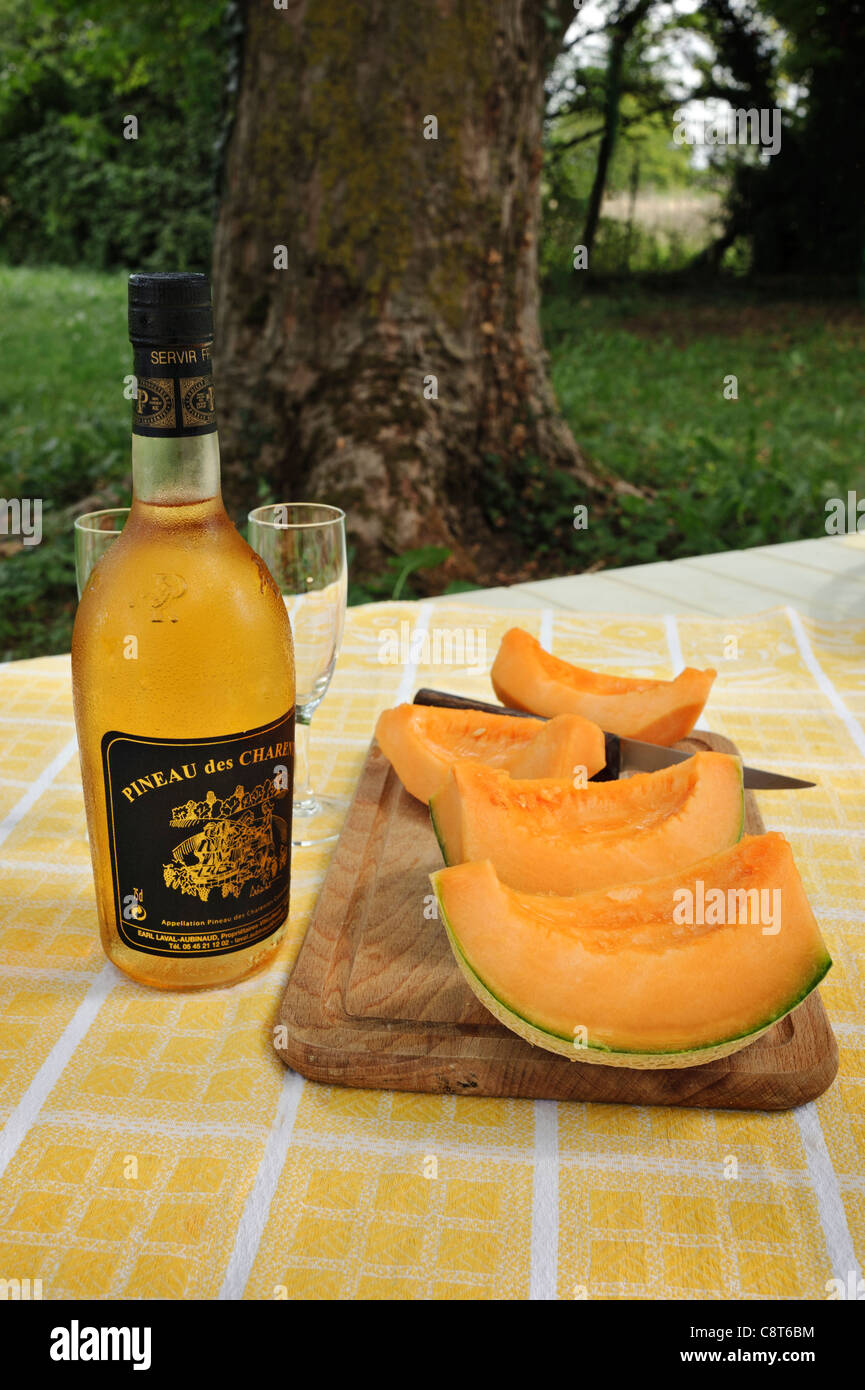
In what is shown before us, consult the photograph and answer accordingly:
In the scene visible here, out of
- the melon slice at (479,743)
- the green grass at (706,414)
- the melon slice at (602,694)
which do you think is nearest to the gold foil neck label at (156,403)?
the melon slice at (479,743)

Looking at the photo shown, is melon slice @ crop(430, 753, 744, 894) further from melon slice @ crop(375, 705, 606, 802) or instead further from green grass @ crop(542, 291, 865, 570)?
green grass @ crop(542, 291, 865, 570)

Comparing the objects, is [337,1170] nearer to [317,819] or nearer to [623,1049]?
[623,1049]

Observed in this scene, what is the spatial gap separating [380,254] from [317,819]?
273 cm

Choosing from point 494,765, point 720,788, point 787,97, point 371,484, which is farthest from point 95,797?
point 787,97

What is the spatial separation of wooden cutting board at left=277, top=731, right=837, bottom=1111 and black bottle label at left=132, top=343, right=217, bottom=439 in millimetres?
470

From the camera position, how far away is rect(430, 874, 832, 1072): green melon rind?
0.81 m

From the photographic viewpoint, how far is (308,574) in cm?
120

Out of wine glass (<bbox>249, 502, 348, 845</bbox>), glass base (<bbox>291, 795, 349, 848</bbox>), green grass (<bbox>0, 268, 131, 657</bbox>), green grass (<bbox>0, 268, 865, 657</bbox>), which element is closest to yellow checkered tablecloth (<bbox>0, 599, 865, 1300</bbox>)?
glass base (<bbox>291, 795, 349, 848</bbox>)

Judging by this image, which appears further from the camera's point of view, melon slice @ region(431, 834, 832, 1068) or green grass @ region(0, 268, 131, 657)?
green grass @ region(0, 268, 131, 657)

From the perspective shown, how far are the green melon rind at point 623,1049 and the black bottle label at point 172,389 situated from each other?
0.42 metres

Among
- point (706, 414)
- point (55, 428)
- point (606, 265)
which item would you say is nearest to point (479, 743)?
point (55, 428)

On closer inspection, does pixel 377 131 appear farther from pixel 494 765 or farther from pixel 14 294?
pixel 14 294

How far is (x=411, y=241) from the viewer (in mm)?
3574
